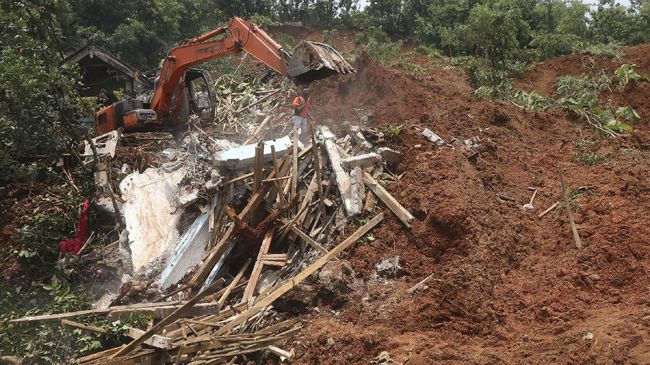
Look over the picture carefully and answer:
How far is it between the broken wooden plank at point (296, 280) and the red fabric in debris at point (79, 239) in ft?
12.1

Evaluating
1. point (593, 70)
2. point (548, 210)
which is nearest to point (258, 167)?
point (548, 210)

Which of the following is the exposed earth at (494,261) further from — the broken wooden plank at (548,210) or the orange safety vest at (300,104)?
the orange safety vest at (300,104)

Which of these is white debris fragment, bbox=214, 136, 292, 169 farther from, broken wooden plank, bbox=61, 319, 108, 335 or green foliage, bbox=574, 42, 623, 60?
green foliage, bbox=574, 42, 623, 60

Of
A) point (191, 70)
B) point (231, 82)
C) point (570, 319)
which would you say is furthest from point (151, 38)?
point (570, 319)

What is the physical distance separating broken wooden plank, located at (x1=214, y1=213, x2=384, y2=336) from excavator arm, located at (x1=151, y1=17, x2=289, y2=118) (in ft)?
11.8

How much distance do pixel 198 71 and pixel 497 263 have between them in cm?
764

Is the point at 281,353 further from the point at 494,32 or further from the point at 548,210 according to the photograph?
the point at 494,32

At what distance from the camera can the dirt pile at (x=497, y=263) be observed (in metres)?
5.05

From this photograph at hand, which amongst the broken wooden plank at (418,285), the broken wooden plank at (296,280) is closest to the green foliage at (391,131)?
the broken wooden plank at (296,280)

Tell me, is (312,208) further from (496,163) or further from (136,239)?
(496,163)

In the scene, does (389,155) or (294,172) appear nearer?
(294,172)

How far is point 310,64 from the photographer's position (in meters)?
8.85

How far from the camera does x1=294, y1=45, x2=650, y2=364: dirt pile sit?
16.6 ft

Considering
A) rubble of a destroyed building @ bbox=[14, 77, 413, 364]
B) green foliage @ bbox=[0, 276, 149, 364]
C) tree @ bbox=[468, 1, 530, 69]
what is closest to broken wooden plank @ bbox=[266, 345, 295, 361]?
rubble of a destroyed building @ bbox=[14, 77, 413, 364]
